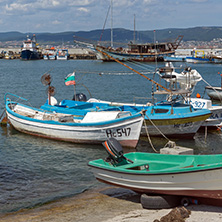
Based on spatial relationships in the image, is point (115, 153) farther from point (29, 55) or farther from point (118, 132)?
point (29, 55)

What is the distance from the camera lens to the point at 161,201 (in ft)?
37.1

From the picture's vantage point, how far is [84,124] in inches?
757

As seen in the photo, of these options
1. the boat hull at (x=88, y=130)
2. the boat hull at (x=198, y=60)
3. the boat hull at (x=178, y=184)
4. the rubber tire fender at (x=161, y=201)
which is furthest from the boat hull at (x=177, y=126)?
the boat hull at (x=198, y=60)

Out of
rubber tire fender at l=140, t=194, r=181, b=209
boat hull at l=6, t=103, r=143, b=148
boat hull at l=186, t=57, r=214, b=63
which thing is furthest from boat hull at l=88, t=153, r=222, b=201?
boat hull at l=186, t=57, r=214, b=63

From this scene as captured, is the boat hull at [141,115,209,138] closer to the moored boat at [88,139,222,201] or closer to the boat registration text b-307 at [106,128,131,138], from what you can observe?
the boat registration text b-307 at [106,128,131,138]

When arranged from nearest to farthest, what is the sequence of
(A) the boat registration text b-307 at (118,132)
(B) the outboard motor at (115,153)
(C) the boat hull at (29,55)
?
(B) the outboard motor at (115,153) → (A) the boat registration text b-307 at (118,132) → (C) the boat hull at (29,55)

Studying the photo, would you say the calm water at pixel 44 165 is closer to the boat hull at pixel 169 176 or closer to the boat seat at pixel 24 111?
the boat seat at pixel 24 111

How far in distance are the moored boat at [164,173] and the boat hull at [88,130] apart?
5048 millimetres

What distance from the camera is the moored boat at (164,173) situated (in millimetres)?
10555

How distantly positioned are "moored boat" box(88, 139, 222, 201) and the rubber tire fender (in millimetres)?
175

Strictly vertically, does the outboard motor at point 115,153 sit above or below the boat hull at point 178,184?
above

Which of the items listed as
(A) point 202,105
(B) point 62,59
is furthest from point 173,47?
(A) point 202,105

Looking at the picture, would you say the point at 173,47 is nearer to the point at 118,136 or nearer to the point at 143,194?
the point at 118,136

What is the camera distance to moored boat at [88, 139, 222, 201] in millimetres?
10555
